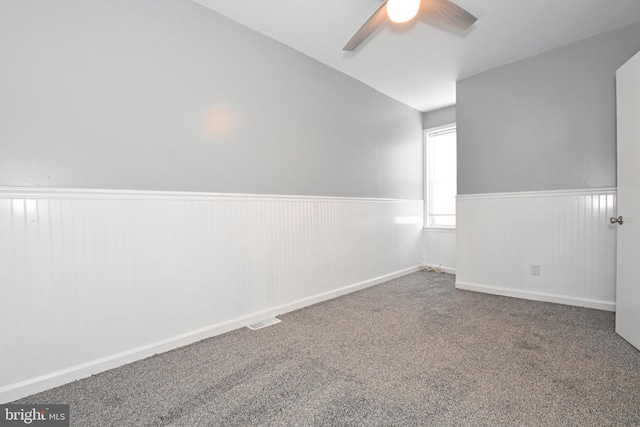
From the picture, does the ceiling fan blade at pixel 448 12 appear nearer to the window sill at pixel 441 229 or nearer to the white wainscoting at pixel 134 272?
the white wainscoting at pixel 134 272

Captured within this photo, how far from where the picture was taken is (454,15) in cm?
190

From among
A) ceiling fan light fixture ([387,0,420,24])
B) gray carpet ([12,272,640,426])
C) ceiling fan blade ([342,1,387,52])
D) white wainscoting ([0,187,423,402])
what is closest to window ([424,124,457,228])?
gray carpet ([12,272,640,426])

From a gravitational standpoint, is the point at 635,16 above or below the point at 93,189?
above

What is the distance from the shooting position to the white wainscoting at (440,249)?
433 cm

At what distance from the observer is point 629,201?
6.52ft

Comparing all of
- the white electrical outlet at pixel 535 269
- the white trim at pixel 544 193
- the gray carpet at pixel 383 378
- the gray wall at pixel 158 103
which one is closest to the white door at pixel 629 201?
the gray carpet at pixel 383 378

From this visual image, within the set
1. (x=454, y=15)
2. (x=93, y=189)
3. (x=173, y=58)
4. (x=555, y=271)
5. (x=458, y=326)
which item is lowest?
(x=458, y=326)

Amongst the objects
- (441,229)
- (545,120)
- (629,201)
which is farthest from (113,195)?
(441,229)

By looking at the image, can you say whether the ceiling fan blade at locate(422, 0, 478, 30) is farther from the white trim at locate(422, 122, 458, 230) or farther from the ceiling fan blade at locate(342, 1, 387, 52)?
the white trim at locate(422, 122, 458, 230)

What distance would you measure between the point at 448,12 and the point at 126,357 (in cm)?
287

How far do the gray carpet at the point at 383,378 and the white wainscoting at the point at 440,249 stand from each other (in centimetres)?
185

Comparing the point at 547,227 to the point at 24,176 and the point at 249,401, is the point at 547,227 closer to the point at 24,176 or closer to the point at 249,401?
the point at 249,401

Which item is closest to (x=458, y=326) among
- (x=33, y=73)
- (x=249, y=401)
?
(x=249, y=401)

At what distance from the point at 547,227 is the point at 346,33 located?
2638 mm
